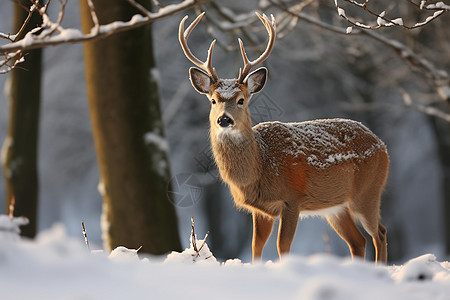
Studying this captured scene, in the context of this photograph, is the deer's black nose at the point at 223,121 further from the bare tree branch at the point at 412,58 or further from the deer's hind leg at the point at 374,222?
the bare tree branch at the point at 412,58

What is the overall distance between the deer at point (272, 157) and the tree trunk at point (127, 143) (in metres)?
1.30

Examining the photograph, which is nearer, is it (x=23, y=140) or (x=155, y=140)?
(x=155, y=140)

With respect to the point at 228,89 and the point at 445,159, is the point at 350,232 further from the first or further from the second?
the point at 445,159

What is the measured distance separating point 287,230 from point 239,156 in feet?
2.28

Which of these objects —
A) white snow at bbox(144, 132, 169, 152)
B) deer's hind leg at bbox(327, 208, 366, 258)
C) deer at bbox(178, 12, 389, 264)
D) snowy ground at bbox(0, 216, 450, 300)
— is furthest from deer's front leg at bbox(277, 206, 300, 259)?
snowy ground at bbox(0, 216, 450, 300)

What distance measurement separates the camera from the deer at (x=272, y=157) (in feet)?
14.8

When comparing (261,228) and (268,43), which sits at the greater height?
(268,43)

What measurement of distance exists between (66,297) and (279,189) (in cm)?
291

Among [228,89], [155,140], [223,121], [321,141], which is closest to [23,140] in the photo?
[155,140]

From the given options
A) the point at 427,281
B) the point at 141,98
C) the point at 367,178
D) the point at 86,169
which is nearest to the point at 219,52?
the point at 86,169

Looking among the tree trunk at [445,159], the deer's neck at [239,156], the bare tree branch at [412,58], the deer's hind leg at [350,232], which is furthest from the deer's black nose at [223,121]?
the tree trunk at [445,159]

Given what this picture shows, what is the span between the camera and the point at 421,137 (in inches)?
735

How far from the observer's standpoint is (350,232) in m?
5.18

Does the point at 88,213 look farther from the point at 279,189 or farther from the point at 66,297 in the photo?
the point at 66,297
